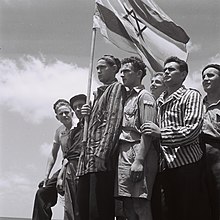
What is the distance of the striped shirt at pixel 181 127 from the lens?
4.48m

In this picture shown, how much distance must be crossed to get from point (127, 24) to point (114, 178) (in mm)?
1688

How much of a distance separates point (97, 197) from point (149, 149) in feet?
2.02

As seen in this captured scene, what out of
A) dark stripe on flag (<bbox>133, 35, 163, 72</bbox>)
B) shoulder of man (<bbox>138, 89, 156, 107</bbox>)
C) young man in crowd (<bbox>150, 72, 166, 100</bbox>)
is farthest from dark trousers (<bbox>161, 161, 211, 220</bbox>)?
dark stripe on flag (<bbox>133, 35, 163, 72</bbox>)

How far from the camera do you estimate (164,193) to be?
15.1 ft

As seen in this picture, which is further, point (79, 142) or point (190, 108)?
point (79, 142)

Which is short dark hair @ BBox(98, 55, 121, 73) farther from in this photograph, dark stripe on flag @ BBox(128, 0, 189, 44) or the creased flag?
dark stripe on flag @ BBox(128, 0, 189, 44)

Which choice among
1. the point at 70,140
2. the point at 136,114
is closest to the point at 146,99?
the point at 136,114

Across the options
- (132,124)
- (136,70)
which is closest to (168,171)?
(132,124)

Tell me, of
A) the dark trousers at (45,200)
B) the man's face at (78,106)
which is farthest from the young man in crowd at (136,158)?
the dark trousers at (45,200)

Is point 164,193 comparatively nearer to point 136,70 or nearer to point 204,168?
point 204,168

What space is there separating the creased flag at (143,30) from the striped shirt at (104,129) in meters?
0.70

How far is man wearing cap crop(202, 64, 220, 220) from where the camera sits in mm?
4734

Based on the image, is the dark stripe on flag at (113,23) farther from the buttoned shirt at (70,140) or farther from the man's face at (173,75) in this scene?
the buttoned shirt at (70,140)

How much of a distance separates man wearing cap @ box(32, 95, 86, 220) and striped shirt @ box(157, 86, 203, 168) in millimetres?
1226
